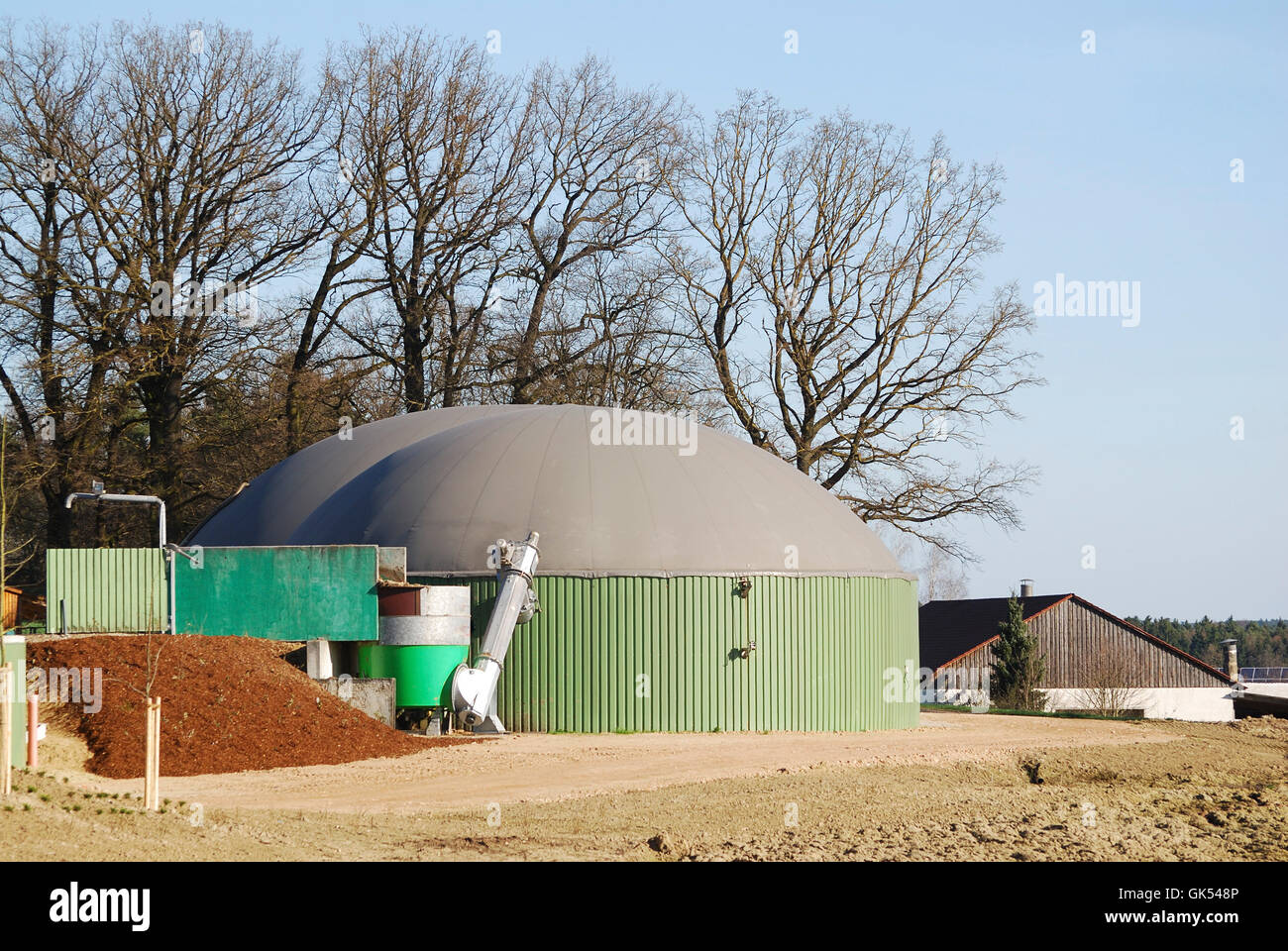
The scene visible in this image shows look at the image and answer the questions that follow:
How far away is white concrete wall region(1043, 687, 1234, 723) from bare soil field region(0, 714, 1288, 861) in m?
36.9

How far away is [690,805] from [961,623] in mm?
52460

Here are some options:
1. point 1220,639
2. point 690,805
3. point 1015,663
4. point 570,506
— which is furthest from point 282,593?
point 1220,639

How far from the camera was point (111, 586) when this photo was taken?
25484mm

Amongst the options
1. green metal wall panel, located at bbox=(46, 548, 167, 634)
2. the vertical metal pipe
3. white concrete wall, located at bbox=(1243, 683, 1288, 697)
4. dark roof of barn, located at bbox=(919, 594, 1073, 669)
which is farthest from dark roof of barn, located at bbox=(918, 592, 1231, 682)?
the vertical metal pipe

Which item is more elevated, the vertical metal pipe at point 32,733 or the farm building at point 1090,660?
the vertical metal pipe at point 32,733

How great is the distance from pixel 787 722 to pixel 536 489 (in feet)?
21.5

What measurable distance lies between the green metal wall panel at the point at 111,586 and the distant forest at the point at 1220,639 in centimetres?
11894

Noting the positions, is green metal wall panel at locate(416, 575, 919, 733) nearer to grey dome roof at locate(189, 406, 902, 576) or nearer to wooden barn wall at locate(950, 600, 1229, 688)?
grey dome roof at locate(189, 406, 902, 576)

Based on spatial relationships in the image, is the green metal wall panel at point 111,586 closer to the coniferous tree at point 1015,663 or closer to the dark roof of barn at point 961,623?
the coniferous tree at point 1015,663

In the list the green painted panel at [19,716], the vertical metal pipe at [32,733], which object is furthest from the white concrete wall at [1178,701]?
the green painted panel at [19,716]

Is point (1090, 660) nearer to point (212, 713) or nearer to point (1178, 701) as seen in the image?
point (1178, 701)

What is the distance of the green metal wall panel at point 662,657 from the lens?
1022 inches

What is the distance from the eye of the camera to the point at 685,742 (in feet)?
78.3
